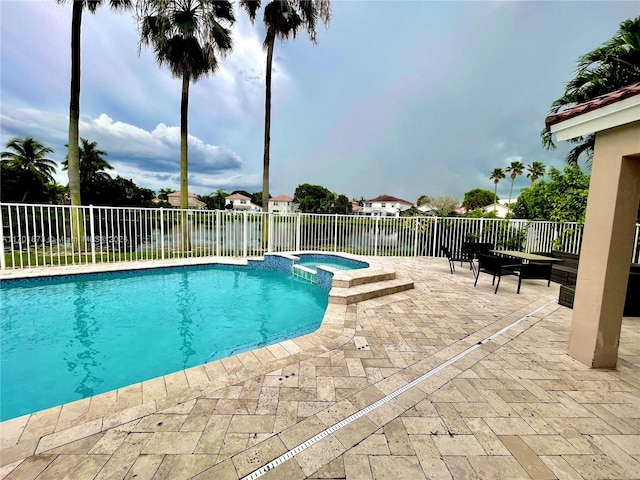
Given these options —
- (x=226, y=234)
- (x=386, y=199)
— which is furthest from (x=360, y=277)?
(x=386, y=199)

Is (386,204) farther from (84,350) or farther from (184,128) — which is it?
(84,350)

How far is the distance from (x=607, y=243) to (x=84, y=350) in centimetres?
657

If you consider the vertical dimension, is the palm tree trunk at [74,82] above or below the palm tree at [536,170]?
below

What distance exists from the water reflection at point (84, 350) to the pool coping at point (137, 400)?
1037 mm

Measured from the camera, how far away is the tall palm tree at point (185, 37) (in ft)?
30.4

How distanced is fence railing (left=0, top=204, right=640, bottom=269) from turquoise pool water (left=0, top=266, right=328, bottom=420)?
5.21ft

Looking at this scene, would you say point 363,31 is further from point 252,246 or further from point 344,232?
point 252,246

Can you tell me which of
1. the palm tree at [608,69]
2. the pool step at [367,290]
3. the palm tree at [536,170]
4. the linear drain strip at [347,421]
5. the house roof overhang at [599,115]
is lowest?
the linear drain strip at [347,421]

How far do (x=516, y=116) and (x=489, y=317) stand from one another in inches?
686

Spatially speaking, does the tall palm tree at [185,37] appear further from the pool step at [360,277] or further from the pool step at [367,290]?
the pool step at [367,290]

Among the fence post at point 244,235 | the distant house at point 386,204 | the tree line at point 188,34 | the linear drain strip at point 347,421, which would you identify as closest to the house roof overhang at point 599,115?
the linear drain strip at point 347,421

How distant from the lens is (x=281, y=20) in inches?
422

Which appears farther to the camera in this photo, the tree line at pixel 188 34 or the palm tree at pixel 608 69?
the tree line at pixel 188 34

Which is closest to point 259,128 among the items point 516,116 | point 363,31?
point 363,31
